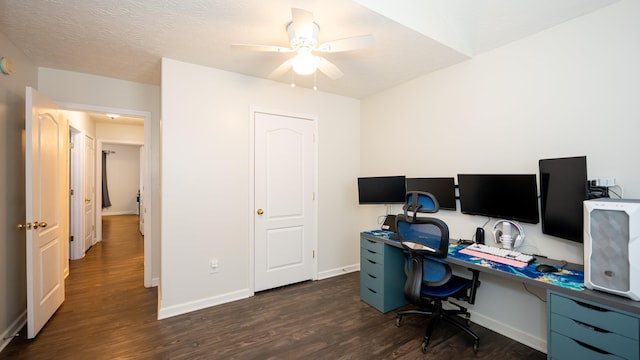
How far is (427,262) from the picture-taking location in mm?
2254

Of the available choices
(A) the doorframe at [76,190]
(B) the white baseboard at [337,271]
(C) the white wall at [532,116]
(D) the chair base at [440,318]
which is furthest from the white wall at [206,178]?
(A) the doorframe at [76,190]

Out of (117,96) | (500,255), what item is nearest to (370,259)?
(500,255)

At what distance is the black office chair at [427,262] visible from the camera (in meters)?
2.10

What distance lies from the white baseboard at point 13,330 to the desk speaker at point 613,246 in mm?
4213

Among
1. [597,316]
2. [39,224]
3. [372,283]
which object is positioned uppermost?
[39,224]

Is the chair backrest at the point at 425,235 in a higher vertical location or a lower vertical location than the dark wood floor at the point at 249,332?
higher

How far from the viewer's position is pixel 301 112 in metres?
3.53

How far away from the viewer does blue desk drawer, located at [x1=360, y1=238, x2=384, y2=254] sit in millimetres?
2737

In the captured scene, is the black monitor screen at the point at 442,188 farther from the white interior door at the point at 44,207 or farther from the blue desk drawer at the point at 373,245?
the white interior door at the point at 44,207

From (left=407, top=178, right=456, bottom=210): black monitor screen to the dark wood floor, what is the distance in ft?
3.86

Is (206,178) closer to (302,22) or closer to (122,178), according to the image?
(302,22)

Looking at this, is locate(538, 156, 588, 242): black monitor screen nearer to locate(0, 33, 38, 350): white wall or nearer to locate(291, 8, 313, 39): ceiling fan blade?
locate(291, 8, 313, 39): ceiling fan blade

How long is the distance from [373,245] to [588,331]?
165 centimetres

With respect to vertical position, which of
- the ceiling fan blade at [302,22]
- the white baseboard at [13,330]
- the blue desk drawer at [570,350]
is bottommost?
the white baseboard at [13,330]
